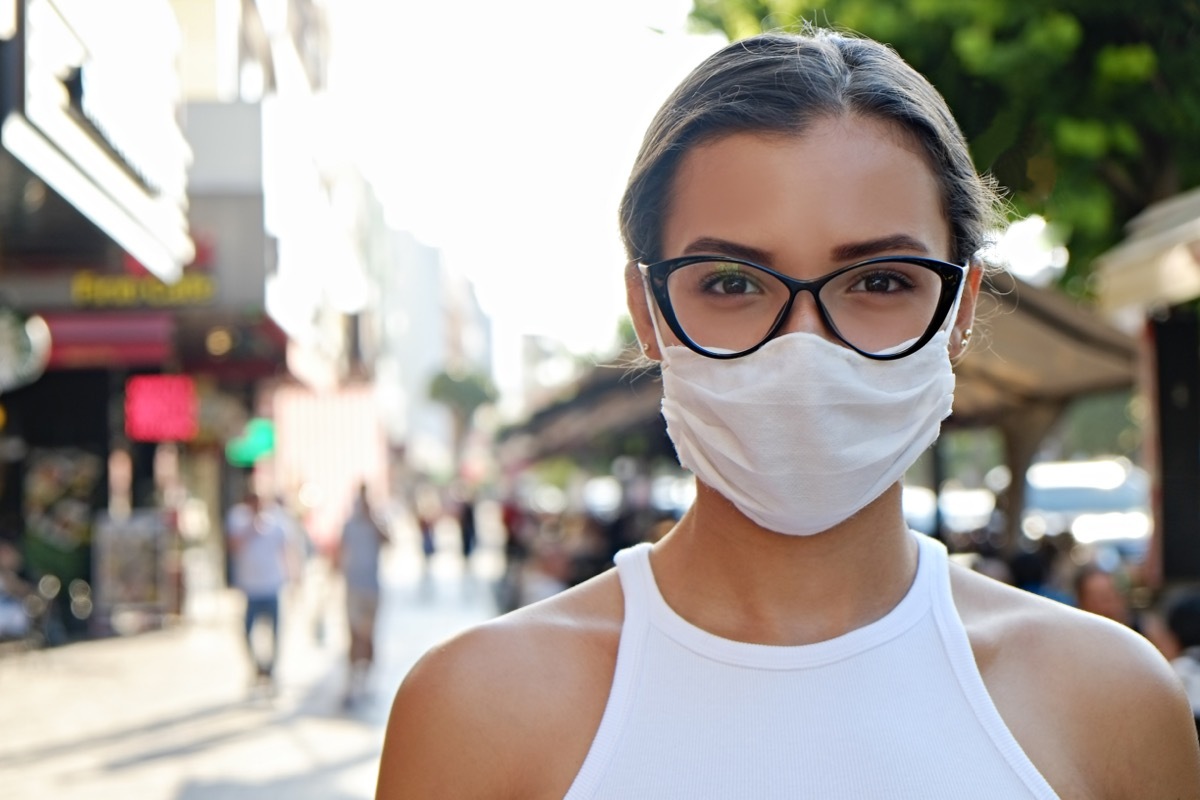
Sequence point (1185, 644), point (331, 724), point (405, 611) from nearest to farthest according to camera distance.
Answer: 1. point (1185, 644)
2. point (331, 724)
3. point (405, 611)

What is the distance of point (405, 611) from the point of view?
2247 centimetres

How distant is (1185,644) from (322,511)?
31.2 metres

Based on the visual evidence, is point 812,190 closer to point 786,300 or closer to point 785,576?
Result: point 786,300

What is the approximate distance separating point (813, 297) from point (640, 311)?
29 cm

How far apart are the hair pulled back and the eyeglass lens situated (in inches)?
4.4

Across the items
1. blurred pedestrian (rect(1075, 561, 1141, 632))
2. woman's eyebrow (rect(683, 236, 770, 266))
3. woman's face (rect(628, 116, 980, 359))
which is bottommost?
blurred pedestrian (rect(1075, 561, 1141, 632))

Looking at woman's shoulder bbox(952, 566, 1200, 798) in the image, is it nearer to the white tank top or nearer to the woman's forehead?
the white tank top

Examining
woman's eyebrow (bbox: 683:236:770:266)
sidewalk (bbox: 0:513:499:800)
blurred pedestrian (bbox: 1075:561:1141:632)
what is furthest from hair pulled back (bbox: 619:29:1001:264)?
sidewalk (bbox: 0:513:499:800)

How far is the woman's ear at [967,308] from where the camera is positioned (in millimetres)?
1955

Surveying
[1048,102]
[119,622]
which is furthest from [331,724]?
[119,622]

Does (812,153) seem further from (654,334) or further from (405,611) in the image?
(405,611)

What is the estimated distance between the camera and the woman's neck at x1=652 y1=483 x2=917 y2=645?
186cm

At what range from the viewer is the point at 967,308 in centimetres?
196

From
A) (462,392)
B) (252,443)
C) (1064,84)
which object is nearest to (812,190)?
(1064,84)
